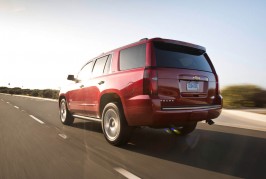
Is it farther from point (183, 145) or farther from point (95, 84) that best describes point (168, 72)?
point (95, 84)

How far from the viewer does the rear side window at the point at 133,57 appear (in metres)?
5.35

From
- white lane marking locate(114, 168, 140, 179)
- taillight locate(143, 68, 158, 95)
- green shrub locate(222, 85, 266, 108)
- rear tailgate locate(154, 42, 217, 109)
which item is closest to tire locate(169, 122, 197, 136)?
rear tailgate locate(154, 42, 217, 109)

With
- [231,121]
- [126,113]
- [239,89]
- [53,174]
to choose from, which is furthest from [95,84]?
[239,89]

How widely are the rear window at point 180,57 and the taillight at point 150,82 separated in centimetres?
24

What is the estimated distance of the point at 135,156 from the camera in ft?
16.4

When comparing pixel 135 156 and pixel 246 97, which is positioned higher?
pixel 246 97

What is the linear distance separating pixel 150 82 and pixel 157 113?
52 cm

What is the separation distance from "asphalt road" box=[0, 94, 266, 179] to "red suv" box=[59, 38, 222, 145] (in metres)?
0.51

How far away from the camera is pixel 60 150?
5434mm

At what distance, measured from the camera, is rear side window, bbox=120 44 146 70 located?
211 inches

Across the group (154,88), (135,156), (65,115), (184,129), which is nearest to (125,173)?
(135,156)

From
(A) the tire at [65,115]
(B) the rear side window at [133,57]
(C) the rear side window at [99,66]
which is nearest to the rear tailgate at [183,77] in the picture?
(B) the rear side window at [133,57]

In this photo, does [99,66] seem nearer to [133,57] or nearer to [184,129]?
[133,57]

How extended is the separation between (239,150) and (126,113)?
7.27 feet
